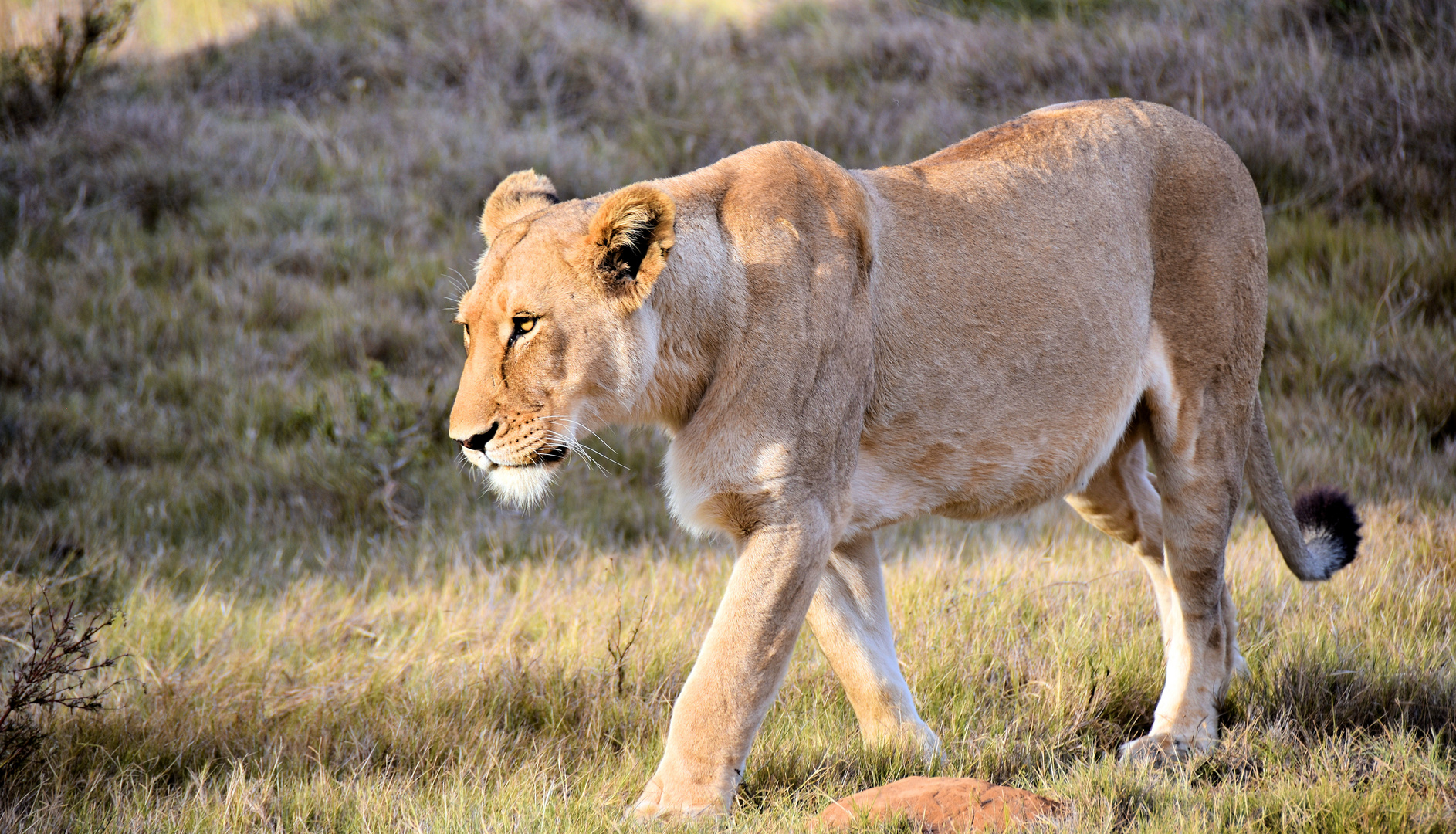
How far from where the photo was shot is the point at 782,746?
322 cm

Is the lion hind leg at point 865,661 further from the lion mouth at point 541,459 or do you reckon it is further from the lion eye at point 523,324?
the lion eye at point 523,324

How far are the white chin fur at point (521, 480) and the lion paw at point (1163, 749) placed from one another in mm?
1706

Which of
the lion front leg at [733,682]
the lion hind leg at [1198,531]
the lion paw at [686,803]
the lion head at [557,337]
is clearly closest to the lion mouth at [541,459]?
the lion head at [557,337]

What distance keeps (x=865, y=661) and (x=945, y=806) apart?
67 cm

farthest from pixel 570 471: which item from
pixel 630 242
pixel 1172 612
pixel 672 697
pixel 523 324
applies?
pixel 630 242

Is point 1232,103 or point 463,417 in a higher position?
point 463,417

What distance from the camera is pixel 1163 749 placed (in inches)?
132

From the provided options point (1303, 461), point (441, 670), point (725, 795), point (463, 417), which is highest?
point (463, 417)

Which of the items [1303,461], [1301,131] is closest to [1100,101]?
[1303,461]

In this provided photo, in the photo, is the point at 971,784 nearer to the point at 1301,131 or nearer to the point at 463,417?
the point at 463,417

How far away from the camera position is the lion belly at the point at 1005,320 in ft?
10.2

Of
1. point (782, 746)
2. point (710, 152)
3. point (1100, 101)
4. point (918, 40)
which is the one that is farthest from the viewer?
point (918, 40)

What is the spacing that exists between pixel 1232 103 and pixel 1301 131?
47 centimetres

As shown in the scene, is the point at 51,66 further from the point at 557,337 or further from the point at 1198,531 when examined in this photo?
the point at 1198,531
